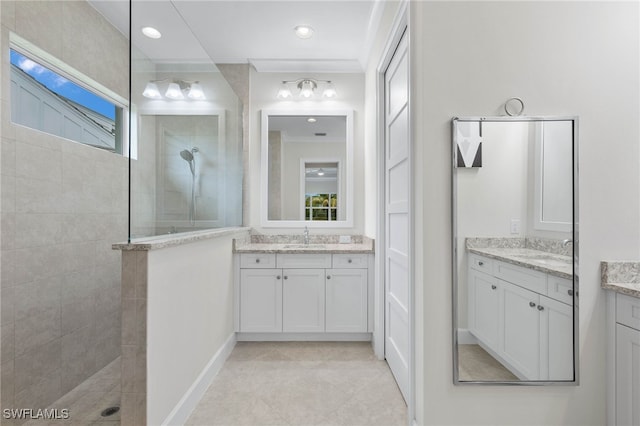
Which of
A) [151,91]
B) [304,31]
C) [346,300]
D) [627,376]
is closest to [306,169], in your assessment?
[304,31]

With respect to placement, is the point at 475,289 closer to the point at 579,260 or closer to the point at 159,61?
the point at 579,260

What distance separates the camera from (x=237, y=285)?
2881mm

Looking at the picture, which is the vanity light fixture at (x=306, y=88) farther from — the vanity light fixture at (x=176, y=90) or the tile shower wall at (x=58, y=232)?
the tile shower wall at (x=58, y=232)

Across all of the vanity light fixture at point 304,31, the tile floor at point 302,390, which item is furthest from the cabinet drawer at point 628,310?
the vanity light fixture at point 304,31

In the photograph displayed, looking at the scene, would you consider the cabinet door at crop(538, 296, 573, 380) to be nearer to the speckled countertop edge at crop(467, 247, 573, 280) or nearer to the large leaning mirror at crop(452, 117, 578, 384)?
the large leaning mirror at crop(452, 117, 578, 384)

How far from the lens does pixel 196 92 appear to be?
2.14 m

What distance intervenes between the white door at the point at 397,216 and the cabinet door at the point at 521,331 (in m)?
0.50

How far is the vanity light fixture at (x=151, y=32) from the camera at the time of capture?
1.67 m

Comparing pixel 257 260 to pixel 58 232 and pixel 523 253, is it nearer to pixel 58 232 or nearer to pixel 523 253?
pixel 58 232

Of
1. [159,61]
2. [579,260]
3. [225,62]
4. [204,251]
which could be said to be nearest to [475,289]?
[579,260]

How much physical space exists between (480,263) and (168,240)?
1.50 meters

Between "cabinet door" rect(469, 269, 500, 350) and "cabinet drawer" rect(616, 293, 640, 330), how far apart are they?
0.50 meters

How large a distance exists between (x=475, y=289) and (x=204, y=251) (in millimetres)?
1627

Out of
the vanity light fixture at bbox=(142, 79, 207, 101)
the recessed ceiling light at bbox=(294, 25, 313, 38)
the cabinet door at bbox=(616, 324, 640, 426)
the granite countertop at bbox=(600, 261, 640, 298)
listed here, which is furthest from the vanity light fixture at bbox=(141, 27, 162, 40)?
the cabinet door at bbox=(616, 324, 640, 426)
